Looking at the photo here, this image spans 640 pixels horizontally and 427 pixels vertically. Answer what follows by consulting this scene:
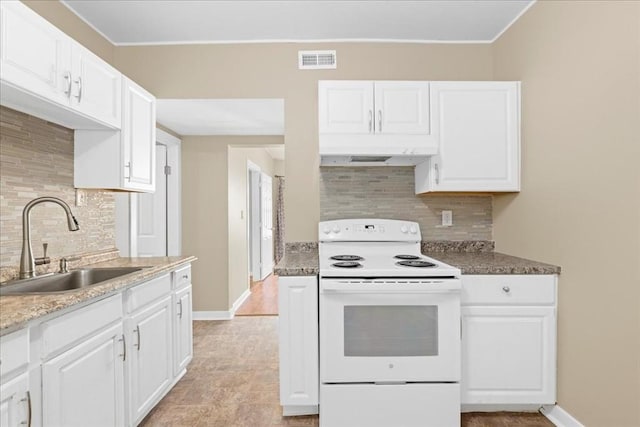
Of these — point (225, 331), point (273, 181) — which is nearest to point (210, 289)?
point (225, 331)

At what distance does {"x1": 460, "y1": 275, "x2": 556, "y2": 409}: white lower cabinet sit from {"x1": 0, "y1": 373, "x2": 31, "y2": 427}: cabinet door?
2000 mm

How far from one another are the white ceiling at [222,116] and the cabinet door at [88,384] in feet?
6.21

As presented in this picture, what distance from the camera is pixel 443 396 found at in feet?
6.56

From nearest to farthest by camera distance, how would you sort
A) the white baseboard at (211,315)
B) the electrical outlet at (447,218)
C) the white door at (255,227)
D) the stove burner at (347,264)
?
the stove burner at (347,264) → the electrical outlet at (447,218) → the white baseboard at (211,315) → the white door at (255,227)

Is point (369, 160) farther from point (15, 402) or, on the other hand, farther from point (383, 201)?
point (15, 402)

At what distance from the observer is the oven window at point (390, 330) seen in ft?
6.61

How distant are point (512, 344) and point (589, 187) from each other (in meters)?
0.95

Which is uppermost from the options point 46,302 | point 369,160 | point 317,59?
point 317,59

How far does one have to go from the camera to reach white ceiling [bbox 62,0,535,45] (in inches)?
94.6

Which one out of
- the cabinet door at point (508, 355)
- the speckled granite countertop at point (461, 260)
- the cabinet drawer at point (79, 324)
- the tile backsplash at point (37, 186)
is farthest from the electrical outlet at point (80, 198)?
the cabinet door at point (508, 355)

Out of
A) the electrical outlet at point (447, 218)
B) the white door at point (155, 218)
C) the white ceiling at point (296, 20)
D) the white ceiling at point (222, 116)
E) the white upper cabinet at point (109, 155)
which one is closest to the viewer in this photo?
the white upper cabinet at point (109, 155)

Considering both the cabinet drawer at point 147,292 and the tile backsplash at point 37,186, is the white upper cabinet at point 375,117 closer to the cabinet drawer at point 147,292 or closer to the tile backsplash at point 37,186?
the cabinet drawer at point 147,292

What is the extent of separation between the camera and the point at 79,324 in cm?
148

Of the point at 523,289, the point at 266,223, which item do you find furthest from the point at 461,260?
the point at 266,223
